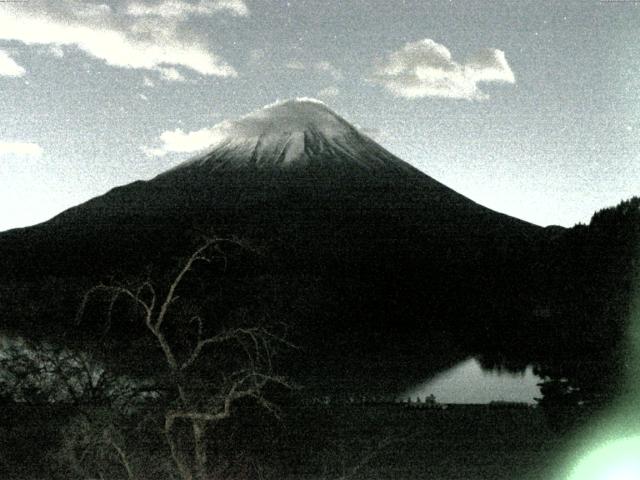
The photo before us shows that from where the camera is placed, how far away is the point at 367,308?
60875 millimetres

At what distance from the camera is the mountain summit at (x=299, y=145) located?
389 ft

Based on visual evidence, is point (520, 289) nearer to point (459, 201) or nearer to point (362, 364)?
point (362, 364)

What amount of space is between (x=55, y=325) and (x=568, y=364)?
35.6 meters

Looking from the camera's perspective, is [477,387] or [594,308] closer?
[594,308]

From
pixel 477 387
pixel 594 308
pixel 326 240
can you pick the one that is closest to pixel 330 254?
pixel 326 240

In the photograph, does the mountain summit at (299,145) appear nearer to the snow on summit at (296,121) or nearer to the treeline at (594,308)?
the snow on summit at (296,121)

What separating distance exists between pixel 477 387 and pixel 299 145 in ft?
325

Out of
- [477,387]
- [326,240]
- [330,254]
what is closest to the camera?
[477,387]

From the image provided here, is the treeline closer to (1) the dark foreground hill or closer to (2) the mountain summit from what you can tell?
(1) the dark foreground hill

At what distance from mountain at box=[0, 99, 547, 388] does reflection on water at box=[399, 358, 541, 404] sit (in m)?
9.20

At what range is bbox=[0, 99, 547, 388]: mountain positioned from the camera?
5434 cm

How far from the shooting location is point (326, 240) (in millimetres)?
82625

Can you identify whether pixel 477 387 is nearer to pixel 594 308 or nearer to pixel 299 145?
pixel 594 308

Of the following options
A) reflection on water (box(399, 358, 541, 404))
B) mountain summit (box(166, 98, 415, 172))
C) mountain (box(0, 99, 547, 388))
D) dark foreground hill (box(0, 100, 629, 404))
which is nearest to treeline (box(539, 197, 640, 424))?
dark foreground hill (box(0, 100, 629, 404))
